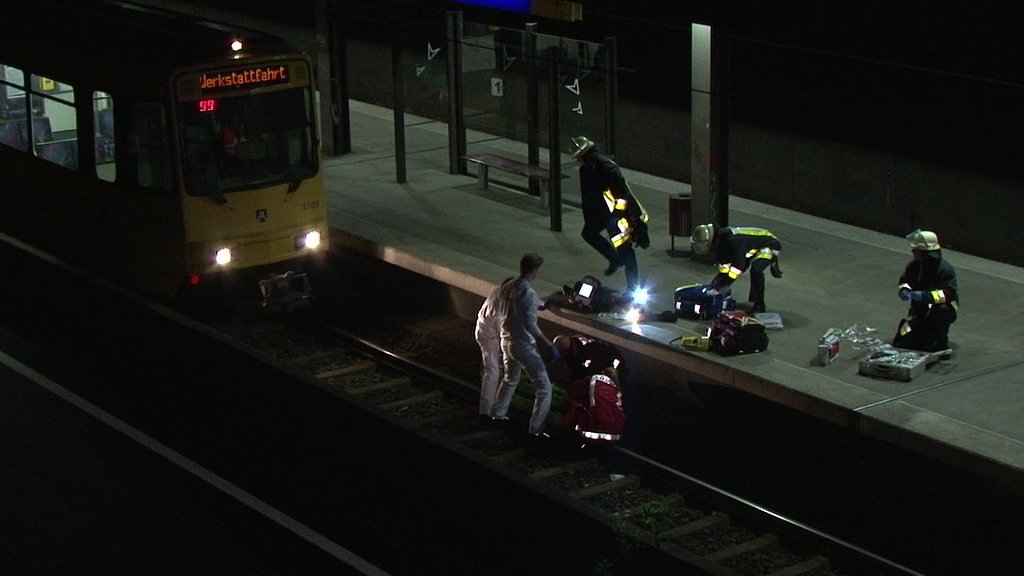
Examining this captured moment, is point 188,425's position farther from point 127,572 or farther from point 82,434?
point 127,572

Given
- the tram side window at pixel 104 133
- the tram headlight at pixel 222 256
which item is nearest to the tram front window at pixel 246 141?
the tram headlight at pixel 222 256

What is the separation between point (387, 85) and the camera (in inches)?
1057

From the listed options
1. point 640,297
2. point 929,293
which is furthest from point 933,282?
point 640,297

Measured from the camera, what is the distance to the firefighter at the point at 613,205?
15578 mm

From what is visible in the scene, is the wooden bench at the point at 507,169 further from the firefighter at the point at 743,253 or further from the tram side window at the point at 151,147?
the tram side window at the point at 151,147

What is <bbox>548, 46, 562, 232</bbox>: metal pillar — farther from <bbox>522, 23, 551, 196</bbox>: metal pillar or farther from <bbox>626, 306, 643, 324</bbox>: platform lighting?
<bbox>626, 306, 643, 324</bbox>: platform lighting

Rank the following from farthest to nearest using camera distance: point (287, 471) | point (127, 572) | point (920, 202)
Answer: point (920, 202) → point (287, 471) → point (127, 572)

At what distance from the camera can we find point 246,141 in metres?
15.5

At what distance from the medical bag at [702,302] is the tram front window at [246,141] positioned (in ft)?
13.4

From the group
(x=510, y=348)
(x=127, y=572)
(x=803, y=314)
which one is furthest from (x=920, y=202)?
(x=127, y=572)

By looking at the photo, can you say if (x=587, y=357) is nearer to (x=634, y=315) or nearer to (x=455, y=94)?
(x=634, y=315)

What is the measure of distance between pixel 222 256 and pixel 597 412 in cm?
480

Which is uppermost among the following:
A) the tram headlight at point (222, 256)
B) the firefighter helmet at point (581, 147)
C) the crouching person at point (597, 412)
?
the firefighter helmet at point (581, 147)

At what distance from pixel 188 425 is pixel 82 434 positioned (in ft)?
2.94
